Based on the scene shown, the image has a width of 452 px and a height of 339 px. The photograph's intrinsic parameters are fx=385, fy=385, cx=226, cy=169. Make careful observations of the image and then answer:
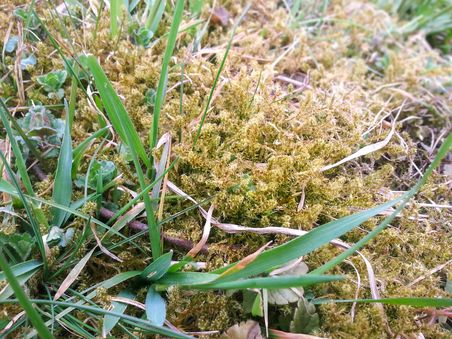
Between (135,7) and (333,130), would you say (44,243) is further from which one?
(135,7)

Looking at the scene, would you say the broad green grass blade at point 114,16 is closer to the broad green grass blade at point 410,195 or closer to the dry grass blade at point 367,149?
the dry grass blade at point 367,149

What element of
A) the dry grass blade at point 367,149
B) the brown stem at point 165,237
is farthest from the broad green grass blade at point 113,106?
the dry grass blade at point 367,149

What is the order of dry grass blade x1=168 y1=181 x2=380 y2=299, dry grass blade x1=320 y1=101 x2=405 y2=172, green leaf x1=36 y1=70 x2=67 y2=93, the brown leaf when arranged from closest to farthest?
dry grass blade x1=168 y1=181 x2=380 y2=299 < dry grass blade x1=320 y1=101 x2=405 y2=172 < green leaf x1=36 y1=70 x2=67 y2=93 < the brown leaf

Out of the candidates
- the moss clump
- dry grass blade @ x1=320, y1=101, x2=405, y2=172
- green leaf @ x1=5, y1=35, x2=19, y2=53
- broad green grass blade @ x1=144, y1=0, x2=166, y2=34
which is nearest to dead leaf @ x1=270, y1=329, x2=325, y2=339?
the moss clump

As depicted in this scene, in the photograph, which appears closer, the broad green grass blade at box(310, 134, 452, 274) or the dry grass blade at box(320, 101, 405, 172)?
the broad green grass blade at box(310, 134, 452, 274)

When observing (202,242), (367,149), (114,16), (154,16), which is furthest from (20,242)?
(367,149)

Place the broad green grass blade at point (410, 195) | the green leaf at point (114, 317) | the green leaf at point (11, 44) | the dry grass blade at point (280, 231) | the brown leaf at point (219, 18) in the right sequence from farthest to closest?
the brown leaf at point (219, 18) < the green leaf at point (11, 44) < the dry grass blade at point (280, 231) < the green leaf at point (114, 317) < the broad green grass blade at point (410, 195)

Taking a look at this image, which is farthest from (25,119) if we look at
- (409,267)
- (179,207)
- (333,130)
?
(409,267)

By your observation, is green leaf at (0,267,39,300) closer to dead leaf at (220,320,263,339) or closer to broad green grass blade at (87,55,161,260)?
broad green grass blade at (87,55,161,260)
